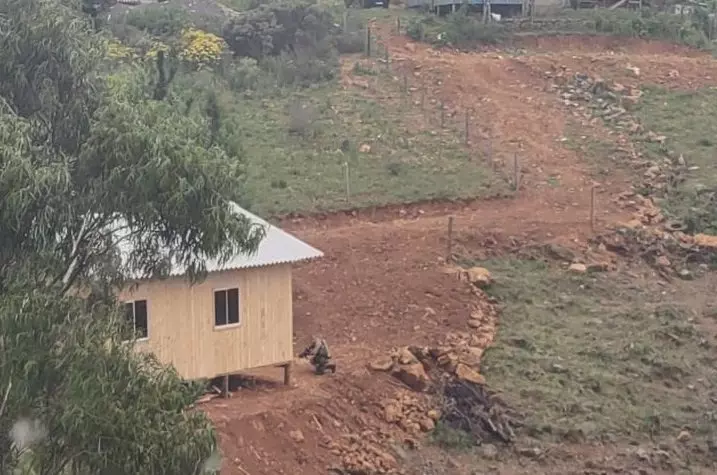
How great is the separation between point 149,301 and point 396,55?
2028 cm

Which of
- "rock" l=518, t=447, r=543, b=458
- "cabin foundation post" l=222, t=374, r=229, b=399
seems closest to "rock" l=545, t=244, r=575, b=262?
"rock" l=518, t=447, r=543, b=458

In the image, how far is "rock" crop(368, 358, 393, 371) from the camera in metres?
18.9

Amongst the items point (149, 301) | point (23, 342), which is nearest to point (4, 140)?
point (23, 342)

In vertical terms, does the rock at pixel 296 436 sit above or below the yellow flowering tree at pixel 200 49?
below

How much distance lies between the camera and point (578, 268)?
2388cm

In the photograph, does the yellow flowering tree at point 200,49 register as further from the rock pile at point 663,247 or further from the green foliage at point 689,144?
the rock pile at point 663,247

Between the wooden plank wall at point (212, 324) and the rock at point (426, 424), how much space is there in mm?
2093

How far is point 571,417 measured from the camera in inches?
742

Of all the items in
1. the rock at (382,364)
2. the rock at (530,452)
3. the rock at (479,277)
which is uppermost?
the rock at (479,277)

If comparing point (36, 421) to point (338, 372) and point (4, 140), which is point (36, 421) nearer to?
point (4, 140)

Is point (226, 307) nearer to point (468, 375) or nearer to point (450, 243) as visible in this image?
point (468, 375)

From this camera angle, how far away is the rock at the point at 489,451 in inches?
703

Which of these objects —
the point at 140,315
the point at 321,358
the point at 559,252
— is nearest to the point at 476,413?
the point at 321,358

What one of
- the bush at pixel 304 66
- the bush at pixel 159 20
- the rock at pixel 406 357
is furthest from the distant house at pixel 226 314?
the bush at pixel 159 20
